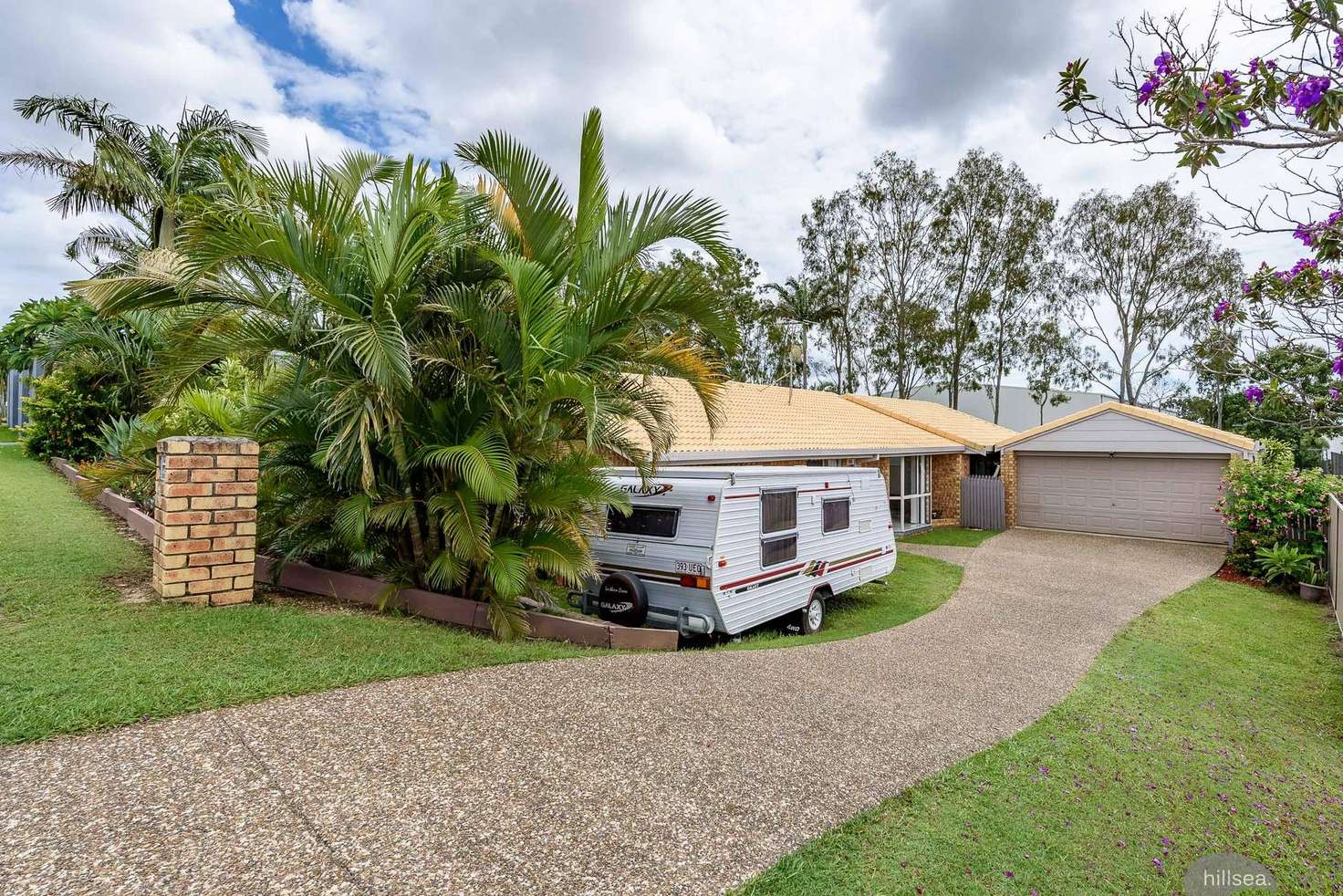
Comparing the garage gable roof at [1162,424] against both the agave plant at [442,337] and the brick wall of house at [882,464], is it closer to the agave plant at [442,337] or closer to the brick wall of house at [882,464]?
the brick wall of house at [882,464]

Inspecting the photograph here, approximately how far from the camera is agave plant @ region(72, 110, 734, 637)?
538cm

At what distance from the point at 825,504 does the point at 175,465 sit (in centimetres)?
730

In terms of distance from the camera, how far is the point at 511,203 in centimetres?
599

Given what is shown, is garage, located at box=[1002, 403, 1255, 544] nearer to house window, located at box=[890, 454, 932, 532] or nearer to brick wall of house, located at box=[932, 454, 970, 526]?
brick wall of house, located at box=[932, 454, 970, 526]

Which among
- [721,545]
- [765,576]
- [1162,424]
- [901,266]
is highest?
[901,266]

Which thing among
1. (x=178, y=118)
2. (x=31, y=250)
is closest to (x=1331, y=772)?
(x=178, y=118)

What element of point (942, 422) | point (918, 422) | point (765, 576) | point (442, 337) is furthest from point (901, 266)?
point (442, 337)

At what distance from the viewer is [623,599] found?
25.3 feet

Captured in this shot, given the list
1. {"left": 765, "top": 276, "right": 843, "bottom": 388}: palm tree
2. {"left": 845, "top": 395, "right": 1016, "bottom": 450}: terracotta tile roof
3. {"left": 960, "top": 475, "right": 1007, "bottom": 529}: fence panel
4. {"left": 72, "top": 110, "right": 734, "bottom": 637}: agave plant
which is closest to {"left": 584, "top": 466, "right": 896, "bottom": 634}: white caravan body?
{"left": 72, "top": 110, "right": 734, "bottom": 637}: agave plant

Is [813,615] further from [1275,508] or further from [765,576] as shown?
[1275,508]

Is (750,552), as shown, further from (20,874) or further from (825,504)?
(20,874)

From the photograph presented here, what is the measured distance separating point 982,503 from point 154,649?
749 inches

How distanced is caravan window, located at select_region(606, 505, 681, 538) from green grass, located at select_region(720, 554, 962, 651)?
1479 millimetres

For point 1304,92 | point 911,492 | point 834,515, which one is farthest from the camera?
point 911,492
